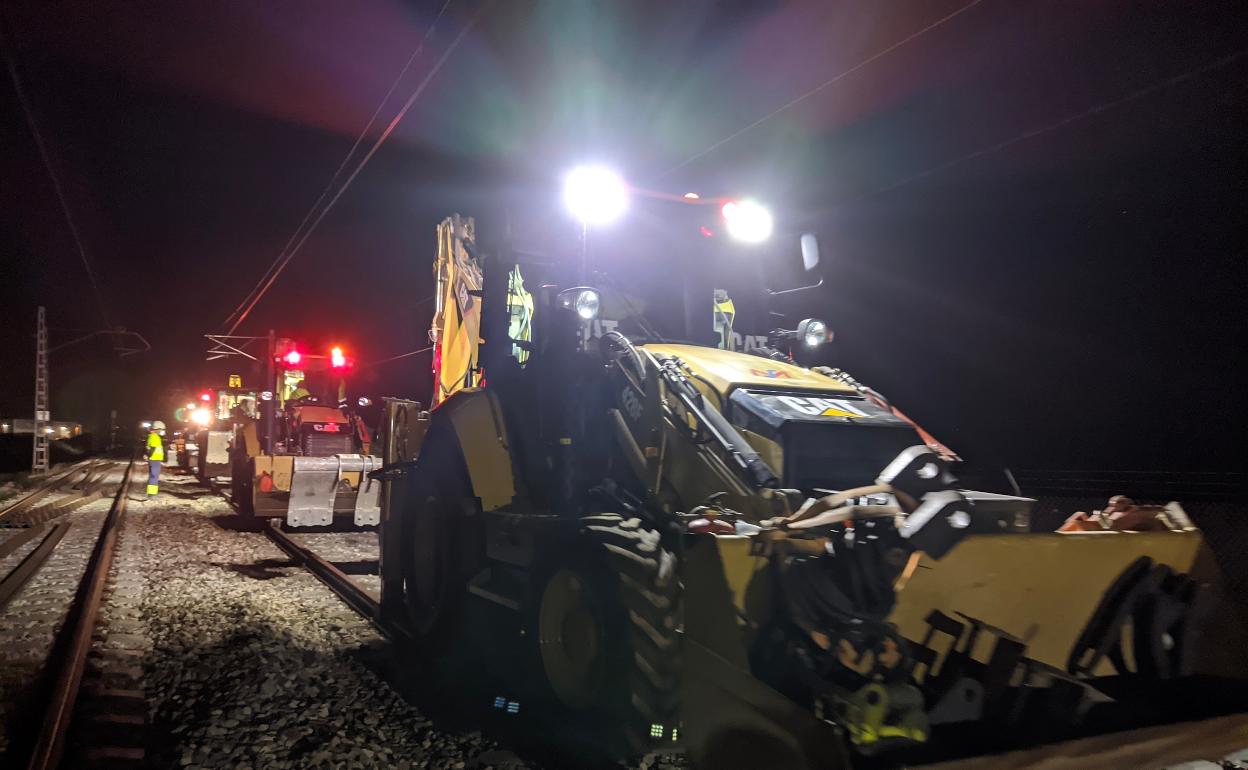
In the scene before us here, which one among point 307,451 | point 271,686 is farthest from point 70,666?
point 307,451

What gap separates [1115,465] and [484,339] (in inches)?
323

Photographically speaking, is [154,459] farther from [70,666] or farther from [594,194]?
[594,194]

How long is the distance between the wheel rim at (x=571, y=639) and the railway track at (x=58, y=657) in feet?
6.73

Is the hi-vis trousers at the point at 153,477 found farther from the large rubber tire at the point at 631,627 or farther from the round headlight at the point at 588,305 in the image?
the large rubber tire at the point at 631,627

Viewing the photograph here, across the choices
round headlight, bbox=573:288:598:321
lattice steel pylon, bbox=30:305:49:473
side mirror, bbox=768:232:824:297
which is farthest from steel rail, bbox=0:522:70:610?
lattice steel pylon, bbox=30:305:49:473

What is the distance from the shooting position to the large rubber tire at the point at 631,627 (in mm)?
3467

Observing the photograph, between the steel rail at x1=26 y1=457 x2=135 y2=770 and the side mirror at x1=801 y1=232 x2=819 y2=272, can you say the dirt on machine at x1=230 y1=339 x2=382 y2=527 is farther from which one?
the side mirror at x1=801 y1=232 x2=819 y2=272

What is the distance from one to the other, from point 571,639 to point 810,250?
3.19 m

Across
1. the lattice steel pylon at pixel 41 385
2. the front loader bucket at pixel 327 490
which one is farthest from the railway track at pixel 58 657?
the lattice steel pylon at pixel 41 385

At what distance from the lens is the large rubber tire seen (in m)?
3.47

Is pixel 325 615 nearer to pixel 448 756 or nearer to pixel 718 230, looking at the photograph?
pixel 448 756

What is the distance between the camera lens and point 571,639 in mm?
4305

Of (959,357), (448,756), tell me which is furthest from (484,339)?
(959,357)

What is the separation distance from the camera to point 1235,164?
8.57m
